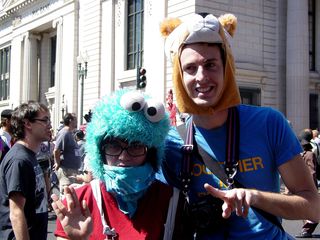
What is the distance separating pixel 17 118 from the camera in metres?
4.08

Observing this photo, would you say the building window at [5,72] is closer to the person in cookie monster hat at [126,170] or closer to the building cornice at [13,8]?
the building cornice at [13,8]

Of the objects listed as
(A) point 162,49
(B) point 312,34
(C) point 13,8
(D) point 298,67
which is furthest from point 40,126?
(C) point 13,8

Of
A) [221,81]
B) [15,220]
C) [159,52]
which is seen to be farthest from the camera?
[159,52]

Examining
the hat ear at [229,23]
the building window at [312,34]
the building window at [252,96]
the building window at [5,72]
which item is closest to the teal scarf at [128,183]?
the hat ear at [229,23]

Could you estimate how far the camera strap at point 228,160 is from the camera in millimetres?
2266

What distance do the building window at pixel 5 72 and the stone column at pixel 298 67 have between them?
27698 millimetres

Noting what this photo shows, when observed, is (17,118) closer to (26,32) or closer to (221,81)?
(221,81)

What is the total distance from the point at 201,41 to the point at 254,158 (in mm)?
598

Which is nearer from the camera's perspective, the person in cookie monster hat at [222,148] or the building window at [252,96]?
the person in cookie monster hat at [222,148]

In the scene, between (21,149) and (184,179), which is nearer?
(184,179)

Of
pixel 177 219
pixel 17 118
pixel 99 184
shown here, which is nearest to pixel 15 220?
pixel 17 118

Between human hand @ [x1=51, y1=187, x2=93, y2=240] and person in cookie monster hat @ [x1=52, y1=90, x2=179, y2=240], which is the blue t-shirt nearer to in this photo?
person in cookie monster hat @ [x1=52, y1=90, x2=179, y2=240]

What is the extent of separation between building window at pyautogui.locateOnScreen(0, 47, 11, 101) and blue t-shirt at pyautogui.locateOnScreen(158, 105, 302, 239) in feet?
137

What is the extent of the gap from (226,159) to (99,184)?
61 cm
